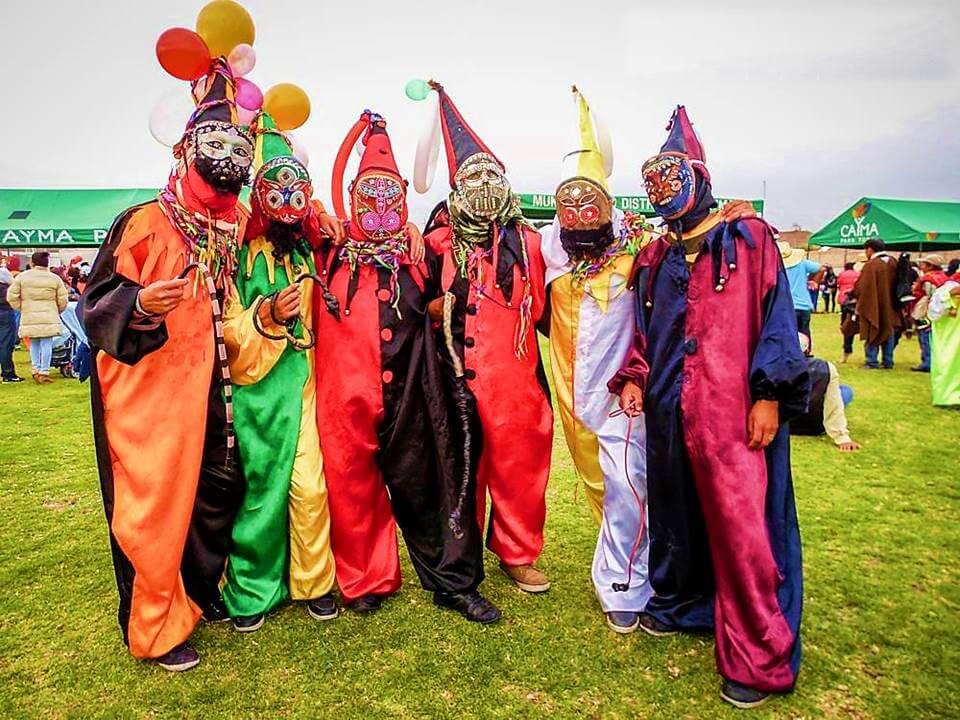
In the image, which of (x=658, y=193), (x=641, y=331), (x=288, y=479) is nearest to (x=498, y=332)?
(x=641, y=331)

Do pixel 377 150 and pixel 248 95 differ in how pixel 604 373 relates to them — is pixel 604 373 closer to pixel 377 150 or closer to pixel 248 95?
pixel 377 150

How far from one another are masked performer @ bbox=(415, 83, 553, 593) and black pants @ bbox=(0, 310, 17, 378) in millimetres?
9845

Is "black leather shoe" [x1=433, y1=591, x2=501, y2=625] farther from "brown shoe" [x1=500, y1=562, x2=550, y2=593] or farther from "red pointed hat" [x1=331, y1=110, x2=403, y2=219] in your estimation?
"red pointed hat" [x1=331, y1=110, x2=403, y2=219]

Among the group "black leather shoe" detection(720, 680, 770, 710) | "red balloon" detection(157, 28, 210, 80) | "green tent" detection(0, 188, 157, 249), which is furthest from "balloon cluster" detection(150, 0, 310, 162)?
"green tent" detection(0, 188, 157, 249)

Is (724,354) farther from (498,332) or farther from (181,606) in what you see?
(181,606)

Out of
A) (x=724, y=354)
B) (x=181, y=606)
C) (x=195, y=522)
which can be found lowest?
(x=181, y=606)

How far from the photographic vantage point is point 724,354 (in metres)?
2.62

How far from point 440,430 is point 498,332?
548 mm

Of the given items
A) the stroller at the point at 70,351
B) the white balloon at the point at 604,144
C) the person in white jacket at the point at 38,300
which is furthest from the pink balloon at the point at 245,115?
the person in white jacket at the point at 38,300

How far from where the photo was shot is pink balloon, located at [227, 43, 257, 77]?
3.16 meters

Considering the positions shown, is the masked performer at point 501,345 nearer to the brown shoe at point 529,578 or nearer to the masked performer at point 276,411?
the brown shoe at point 529,578

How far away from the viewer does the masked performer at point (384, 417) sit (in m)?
3.16

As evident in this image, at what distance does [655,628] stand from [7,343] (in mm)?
10983

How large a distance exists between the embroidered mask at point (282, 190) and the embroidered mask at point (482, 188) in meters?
0.76
